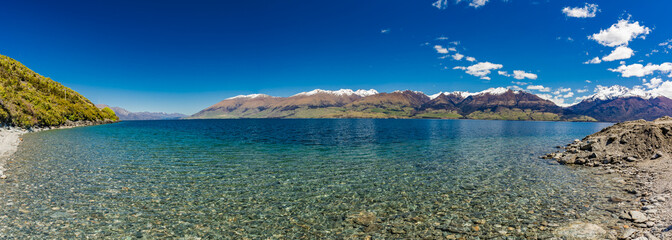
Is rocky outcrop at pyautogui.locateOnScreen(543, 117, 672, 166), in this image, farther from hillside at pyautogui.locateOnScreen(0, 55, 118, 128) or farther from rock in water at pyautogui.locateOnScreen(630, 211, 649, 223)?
hillside at pyautogui.locateOnScreen(0, 55, 118, 128)

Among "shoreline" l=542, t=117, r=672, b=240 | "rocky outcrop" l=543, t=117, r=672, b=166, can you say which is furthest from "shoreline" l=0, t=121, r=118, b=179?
"rocky outcrop" l=543, t=117, r=672, b=166

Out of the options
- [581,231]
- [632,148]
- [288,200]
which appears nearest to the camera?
[581,231]

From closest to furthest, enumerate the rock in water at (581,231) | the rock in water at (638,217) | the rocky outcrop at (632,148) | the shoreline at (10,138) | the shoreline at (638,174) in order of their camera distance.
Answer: the rock in water at (581,231), the shoreline at (638,174), the rock in water at (638,217), the shoreline at (10,138), the rocky outcrop at (632,148)

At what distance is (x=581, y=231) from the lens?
12.1m

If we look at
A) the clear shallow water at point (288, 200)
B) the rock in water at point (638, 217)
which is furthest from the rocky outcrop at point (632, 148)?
the rock in water at point (638, 217)

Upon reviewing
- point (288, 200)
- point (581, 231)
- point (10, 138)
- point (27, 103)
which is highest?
point (27, 103)

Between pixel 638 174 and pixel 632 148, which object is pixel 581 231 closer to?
pixel 638 174

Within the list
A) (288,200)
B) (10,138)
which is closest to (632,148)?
(288,200)

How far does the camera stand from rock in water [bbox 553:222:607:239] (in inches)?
460

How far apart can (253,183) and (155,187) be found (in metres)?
7.00

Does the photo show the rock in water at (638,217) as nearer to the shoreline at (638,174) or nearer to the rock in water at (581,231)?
the shoreline at (638,174)

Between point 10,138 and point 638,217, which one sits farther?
point 10,138

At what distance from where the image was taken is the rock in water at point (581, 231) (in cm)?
1168

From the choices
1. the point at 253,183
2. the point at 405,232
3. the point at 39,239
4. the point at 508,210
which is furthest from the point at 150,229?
the point at 508,210
